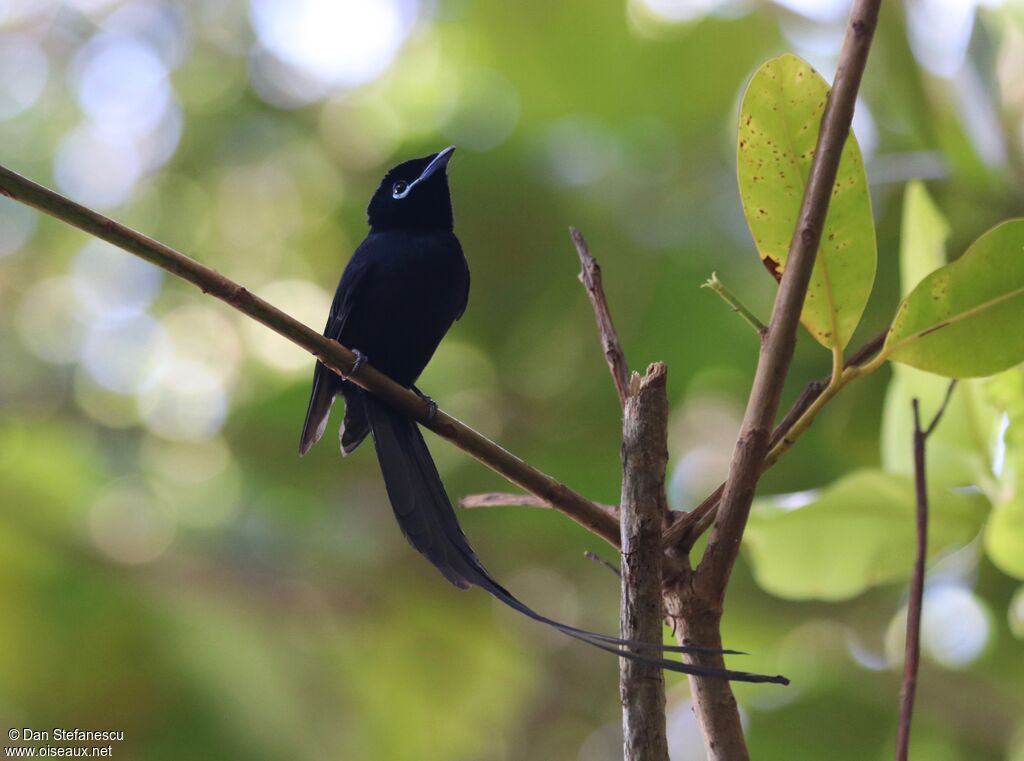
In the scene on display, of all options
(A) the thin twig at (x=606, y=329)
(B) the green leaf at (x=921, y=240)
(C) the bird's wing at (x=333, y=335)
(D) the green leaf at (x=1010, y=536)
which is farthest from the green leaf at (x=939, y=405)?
(C) the bird's wing at (x=333, y=335)

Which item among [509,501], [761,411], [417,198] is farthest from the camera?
[417,198]

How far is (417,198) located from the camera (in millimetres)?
2387

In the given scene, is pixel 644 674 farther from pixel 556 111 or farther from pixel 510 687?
pixel 556 111

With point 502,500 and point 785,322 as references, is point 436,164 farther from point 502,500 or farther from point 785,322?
point 785,322

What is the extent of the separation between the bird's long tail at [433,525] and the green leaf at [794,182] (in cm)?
41

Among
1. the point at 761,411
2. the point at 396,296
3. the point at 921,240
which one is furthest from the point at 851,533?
the point at 396,296

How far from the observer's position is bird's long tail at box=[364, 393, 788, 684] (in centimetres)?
85

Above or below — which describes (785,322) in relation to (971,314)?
below

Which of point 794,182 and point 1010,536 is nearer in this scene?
point 794,182

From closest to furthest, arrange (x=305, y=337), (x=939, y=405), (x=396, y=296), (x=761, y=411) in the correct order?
(x=761, y=411), (x=305, y=337), (x=939, y=405), (x=396, y=296)

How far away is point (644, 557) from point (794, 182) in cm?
43

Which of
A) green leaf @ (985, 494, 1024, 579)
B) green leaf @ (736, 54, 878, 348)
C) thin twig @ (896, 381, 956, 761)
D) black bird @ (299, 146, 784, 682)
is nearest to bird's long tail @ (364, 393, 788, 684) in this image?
black bird @ (299, 146, 784, 682)

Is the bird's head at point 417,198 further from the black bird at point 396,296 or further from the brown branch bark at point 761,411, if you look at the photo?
the brown branch bark at point 761,411

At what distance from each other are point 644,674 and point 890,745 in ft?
6.34
